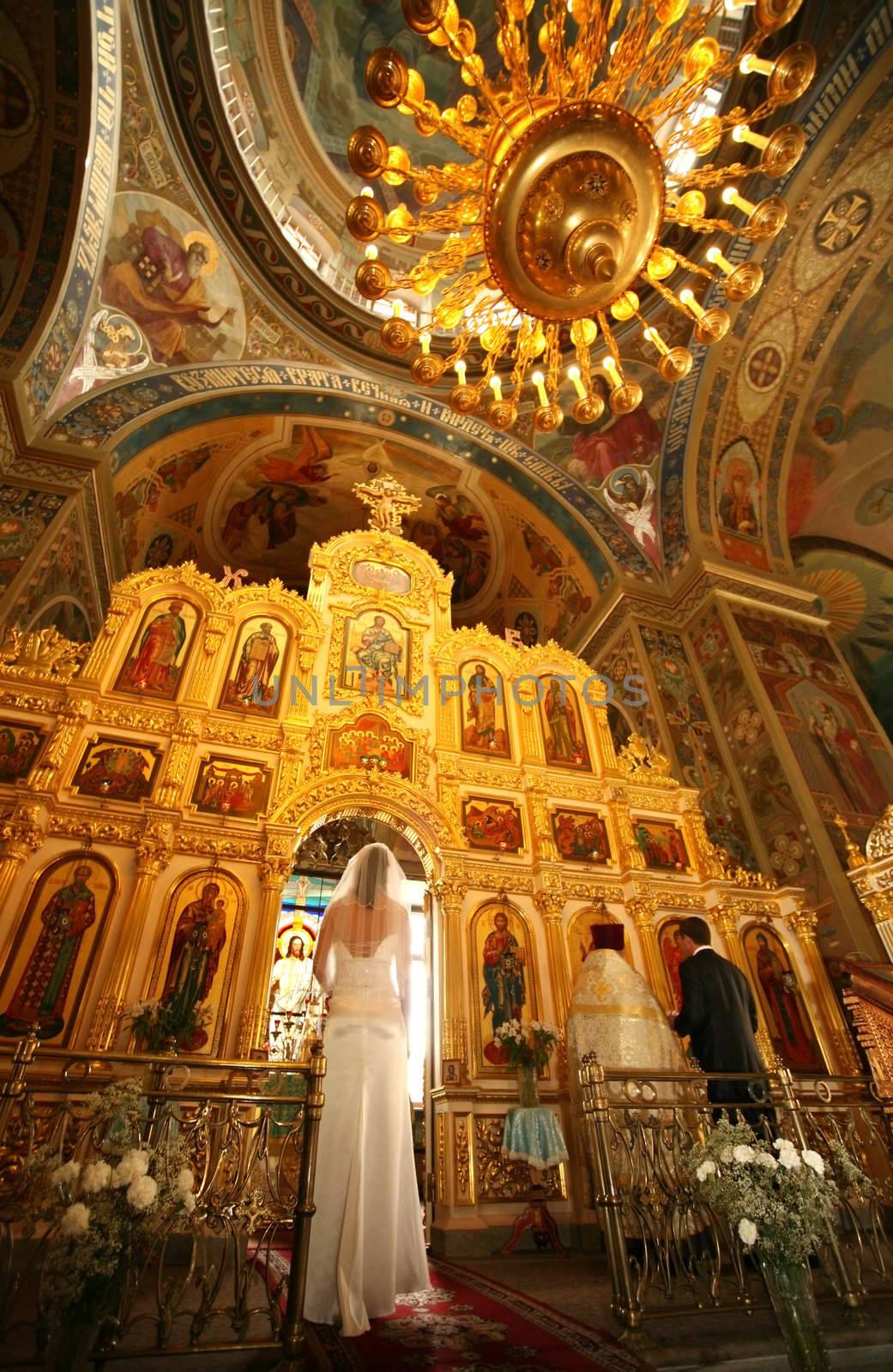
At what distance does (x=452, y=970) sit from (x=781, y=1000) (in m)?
4.34

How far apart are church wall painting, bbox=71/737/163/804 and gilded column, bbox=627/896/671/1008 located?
6233 millimetres

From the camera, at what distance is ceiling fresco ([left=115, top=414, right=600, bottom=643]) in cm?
1355

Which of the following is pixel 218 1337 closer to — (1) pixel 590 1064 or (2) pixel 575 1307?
(2) pixel 575 1307

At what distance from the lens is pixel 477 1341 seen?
129 inches

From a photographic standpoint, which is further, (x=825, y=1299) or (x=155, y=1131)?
(x=155, y=1131)

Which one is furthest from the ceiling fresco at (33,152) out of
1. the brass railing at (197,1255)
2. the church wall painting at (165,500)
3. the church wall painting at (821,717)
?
the church wall painting at (821,717)

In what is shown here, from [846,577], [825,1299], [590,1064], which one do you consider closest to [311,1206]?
[590,1064]

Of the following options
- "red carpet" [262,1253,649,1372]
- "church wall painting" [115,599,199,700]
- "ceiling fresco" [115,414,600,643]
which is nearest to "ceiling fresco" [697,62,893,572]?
"ceiling fresco" [115,414,600,643]

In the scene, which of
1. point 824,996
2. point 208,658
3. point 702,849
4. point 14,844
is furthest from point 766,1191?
point 208,658

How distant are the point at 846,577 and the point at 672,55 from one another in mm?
12769

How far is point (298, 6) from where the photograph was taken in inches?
537

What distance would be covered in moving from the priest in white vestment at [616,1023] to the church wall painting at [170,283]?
1221cm

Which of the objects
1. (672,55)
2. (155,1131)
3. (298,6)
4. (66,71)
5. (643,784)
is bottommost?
(155,1131)

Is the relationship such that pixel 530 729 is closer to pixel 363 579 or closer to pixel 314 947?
pixel 363 579
